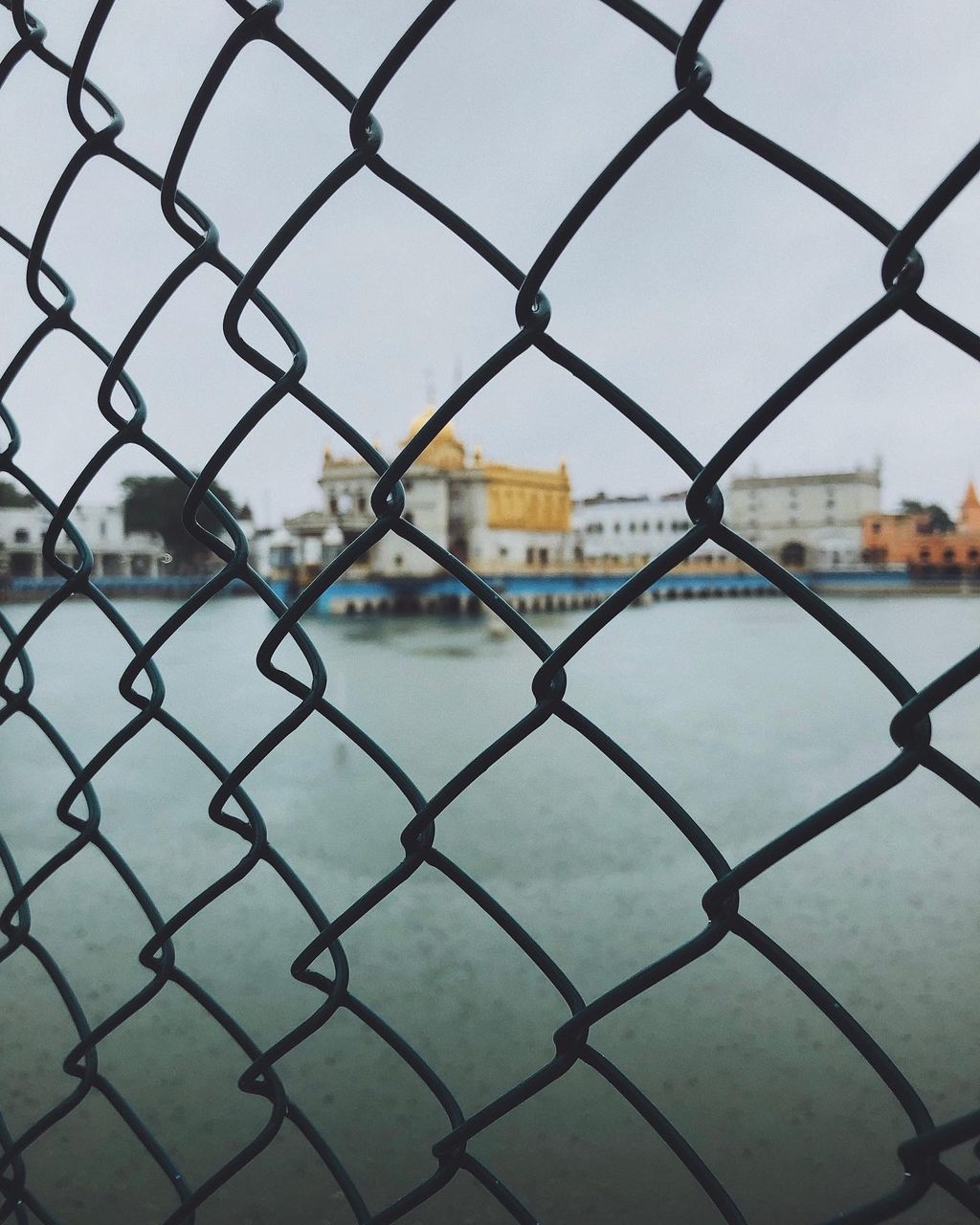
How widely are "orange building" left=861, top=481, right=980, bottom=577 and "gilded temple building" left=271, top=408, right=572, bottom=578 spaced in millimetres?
10075

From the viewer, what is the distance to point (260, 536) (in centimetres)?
2612

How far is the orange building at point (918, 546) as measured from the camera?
28438 mm

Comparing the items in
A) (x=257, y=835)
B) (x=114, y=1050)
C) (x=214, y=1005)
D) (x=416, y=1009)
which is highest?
(x=257, y=835)

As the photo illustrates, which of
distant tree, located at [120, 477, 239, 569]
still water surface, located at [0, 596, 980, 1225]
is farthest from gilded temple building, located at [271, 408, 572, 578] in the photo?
still water surface, located at [0, 596, 980, 1225]

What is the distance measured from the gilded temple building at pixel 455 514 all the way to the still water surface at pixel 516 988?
14685 millimetres

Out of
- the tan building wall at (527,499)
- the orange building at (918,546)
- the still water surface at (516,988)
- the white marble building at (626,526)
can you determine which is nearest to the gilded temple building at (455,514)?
the tan building wall at (527,499)

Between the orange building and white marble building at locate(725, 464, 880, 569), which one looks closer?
the orange building

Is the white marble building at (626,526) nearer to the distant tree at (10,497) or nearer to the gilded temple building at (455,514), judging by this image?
the gilded temple building at (455,514)

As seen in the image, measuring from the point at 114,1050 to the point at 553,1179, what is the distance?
0.97 metres

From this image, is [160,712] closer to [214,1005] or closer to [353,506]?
[214,1005]

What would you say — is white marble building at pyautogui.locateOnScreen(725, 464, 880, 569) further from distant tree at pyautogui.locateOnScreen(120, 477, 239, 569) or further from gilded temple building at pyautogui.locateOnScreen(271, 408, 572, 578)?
distant tree at pyautogui.locateOnScreen(120, 477, 239, 569)

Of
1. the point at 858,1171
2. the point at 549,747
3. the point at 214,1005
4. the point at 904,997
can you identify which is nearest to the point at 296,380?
the point at 214,1005

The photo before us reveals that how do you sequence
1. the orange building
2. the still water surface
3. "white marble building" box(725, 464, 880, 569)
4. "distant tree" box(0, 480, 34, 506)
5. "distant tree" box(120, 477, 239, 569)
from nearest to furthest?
the still water surface, "distant tree" box(0, 480, 34, 506), "distant tree" box(120, 477, 239, 569), the orange building, "white marble building" box(725, 464, 880, 569)

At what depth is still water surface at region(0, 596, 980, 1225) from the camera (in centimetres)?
165
